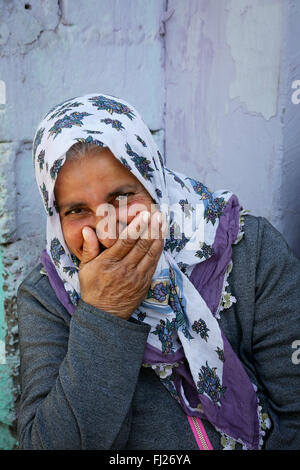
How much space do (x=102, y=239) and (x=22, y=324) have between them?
0.48 metres

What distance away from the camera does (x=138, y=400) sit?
157 centimetres

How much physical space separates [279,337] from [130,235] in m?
0.62

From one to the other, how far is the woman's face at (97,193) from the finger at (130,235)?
48 millimetres

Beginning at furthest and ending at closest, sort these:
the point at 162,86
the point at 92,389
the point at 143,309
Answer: the point at 162,86, the point at 143,309, the point at 92,389

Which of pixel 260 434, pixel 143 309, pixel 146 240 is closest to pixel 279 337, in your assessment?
pixel 260 434

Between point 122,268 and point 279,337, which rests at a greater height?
point 122,268

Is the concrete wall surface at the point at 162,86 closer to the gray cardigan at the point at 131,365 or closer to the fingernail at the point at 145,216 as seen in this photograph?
the gray cardigan at the point at 131,365

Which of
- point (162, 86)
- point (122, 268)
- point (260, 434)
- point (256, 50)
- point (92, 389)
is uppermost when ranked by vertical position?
point (256, 50)

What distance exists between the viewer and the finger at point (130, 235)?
4.61ft

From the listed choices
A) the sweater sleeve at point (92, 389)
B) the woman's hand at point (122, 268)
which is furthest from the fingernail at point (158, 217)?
the sweater sleeve at point (92, 389)

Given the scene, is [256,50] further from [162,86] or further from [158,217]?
[158,217]

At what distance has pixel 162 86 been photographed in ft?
8.30

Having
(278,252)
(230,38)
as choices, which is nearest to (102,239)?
(278,252)
